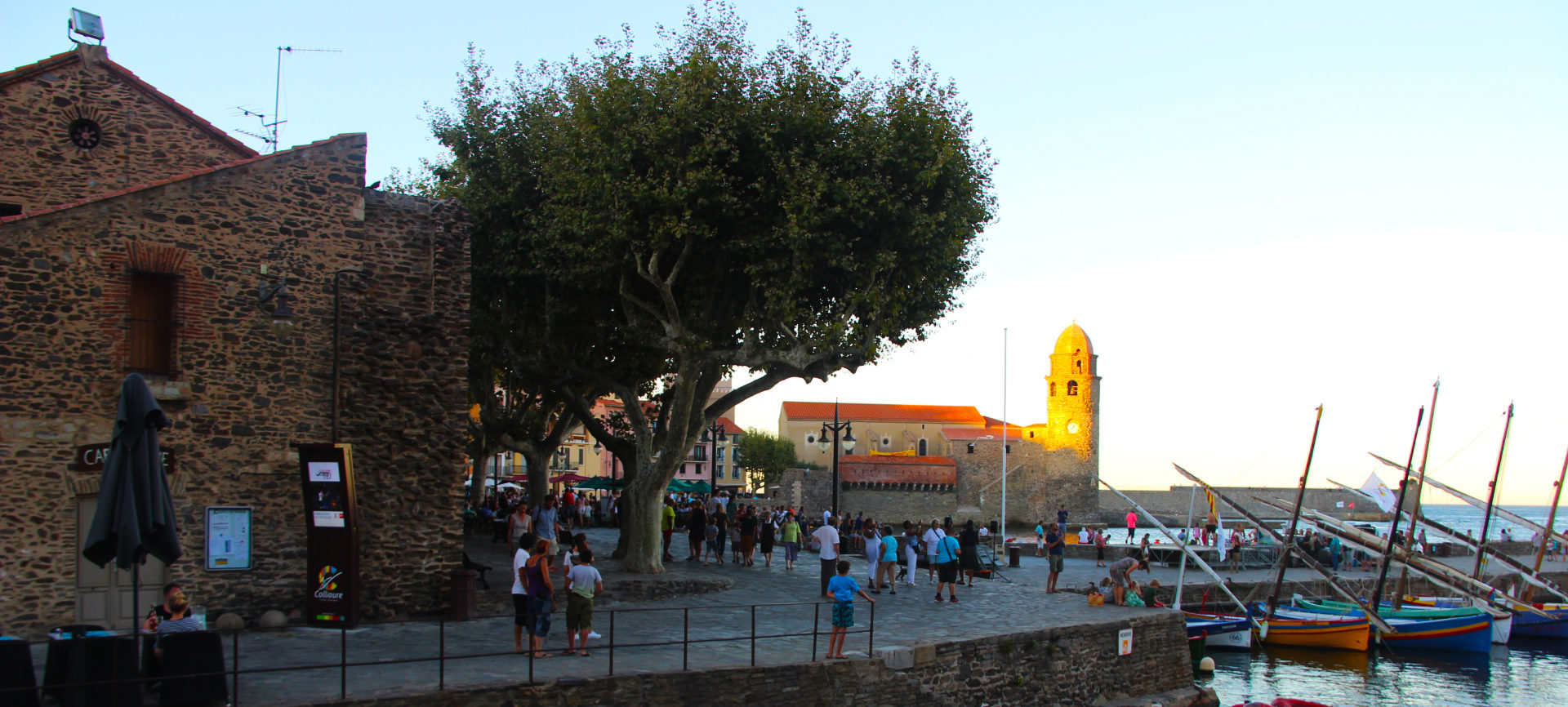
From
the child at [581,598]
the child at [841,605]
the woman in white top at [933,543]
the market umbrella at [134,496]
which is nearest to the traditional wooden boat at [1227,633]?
the woman in white top at [933,543]

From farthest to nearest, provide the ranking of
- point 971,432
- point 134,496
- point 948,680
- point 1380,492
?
point 971,432 < point 1380,492 < point 948,680 < point 134,496

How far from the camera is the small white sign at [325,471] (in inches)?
562

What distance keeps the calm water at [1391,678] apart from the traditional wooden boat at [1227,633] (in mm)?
229

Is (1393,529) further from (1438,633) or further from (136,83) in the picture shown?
(136,83)

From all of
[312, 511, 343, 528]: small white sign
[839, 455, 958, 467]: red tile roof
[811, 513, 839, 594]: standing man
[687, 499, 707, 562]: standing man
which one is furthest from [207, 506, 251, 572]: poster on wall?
[839, 455, 958, 467]: red tile roof

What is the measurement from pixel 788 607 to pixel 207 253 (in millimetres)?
10519

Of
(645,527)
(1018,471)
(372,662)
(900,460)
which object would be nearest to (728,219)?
(645,527)

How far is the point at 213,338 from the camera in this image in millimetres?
14289

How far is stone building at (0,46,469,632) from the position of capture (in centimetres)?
1298

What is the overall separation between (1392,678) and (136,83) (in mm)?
28480

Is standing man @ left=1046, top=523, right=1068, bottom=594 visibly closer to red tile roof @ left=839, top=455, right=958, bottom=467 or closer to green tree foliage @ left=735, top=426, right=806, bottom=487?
red tile roof @ left=839, top=455, right=958, bottom=467

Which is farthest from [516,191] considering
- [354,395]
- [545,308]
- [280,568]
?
[280,568]

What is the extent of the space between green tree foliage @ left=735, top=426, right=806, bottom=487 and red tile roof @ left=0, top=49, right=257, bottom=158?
81789 mm

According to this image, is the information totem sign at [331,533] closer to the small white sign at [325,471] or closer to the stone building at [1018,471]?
the small white sign at [325,471]
